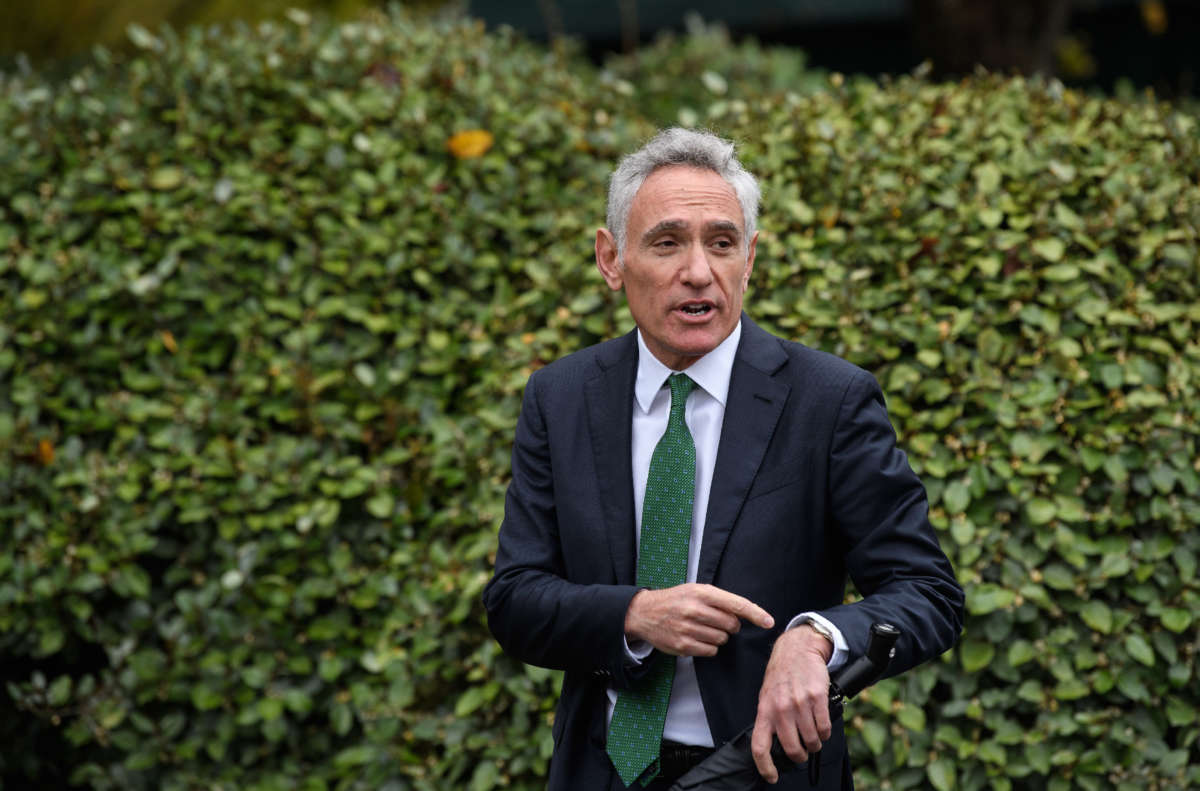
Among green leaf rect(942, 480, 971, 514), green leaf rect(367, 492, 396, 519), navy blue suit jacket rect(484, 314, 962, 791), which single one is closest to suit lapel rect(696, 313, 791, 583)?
navy blue suit jacket rect(484, 314, 962, 791)

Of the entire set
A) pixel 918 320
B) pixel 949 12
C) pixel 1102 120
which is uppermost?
pixel 949 12

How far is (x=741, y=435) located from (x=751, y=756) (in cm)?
58

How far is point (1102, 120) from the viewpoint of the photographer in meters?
4.25

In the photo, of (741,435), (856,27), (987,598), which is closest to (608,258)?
(741,435)

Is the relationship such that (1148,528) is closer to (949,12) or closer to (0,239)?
(0,239)

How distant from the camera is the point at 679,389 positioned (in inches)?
91.4

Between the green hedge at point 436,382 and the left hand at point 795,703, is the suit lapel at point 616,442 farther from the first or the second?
the green hedge at point 436,382

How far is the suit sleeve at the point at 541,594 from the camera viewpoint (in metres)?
2.12

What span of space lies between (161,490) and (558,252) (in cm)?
163

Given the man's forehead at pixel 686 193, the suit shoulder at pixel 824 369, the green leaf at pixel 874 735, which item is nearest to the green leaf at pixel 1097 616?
the green leaf at pixel 874 735

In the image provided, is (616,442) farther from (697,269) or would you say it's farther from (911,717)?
(911,717)

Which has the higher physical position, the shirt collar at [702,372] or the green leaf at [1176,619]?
the shirt collar at [702,372]

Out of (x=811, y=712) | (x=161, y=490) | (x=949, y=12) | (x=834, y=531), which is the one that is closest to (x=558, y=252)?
(x=161, y=490)

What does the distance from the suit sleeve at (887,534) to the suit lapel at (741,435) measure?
136 mm
